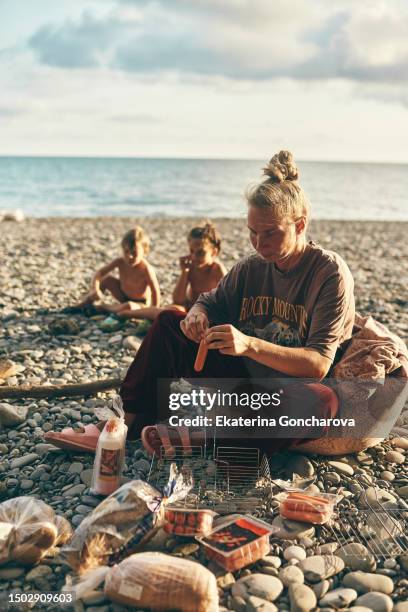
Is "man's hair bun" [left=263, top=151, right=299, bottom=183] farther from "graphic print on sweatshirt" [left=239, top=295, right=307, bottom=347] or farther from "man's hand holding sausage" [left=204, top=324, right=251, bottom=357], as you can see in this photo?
"man's hand holding sausage" [left=204, top=324, right=251, bottom=357]

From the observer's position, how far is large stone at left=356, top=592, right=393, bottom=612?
2.71 metres

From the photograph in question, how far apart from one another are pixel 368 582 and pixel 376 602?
5.5 inches

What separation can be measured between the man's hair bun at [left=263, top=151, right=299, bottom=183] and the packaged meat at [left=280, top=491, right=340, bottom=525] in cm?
184

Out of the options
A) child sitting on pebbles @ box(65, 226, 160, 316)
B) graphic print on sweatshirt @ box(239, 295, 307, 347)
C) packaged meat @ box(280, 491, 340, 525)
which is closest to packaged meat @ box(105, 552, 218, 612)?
packaged meat @ box(280, 491, 340, 525)

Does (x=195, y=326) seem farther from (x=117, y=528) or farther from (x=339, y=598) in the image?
(x=339, y=598)

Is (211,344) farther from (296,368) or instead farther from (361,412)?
(361,412)

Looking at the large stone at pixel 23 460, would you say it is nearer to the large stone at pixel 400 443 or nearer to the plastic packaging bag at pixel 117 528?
the plastic packaging bag at pixel 117 528

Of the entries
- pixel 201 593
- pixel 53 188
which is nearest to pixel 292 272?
pixel 201 593

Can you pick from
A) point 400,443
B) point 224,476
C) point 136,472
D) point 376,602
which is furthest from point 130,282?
point 376,602

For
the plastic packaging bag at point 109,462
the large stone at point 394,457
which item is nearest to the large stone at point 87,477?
the plastic packaging bag at point 109,462

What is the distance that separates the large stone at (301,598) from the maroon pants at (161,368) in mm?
1530

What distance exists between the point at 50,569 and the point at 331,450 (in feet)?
6.37

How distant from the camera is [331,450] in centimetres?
405

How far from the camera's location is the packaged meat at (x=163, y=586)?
8.48ft
